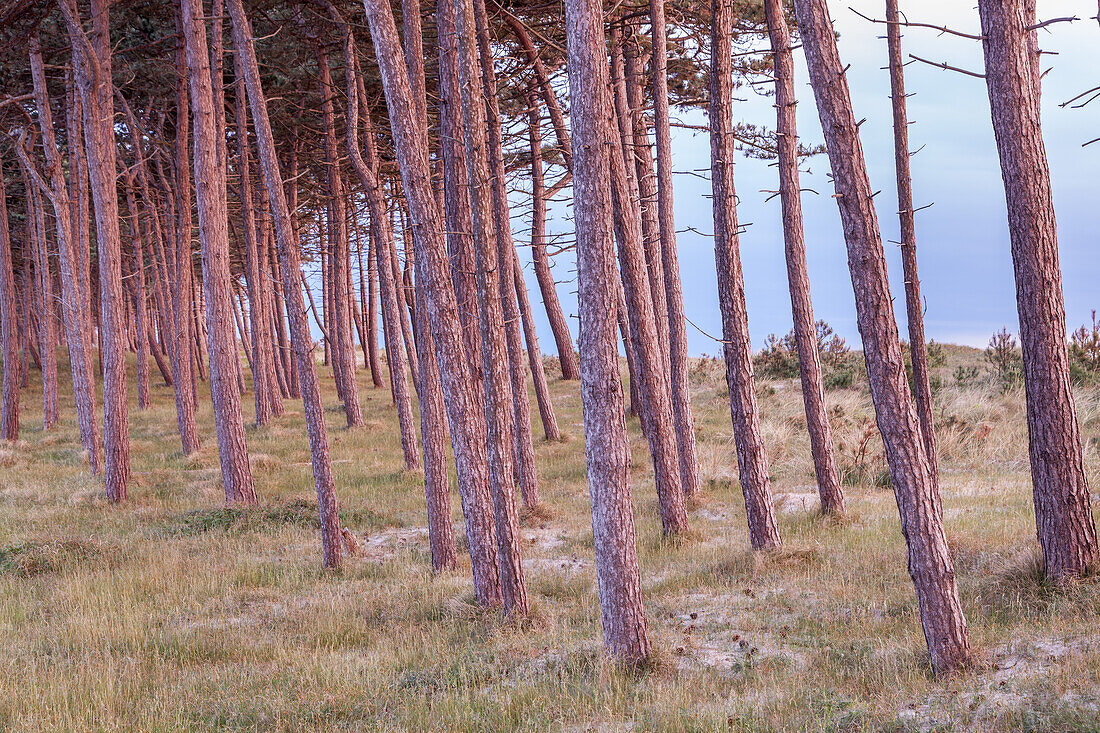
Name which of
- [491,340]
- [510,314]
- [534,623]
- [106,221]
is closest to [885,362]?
[491,340]

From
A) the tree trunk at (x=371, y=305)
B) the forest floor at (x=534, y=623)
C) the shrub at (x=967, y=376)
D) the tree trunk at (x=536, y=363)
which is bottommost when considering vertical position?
the forest floor at (x=534, y=623)

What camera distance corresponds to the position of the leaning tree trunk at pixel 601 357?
6191 mm

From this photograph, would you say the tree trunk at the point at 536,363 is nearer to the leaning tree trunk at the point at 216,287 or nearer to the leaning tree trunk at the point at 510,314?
the leaning tree trunk at the point at 510,314

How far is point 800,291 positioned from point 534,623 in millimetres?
6380

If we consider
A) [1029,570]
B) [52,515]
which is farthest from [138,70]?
[1029,570]

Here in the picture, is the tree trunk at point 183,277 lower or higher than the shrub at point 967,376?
higher

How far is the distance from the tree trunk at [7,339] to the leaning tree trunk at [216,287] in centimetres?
1159

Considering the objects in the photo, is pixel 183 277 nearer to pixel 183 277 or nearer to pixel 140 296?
pixel 183 277

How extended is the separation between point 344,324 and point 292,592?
1511 cm

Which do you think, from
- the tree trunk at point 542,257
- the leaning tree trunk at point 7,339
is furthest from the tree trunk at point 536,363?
the leaning tree trunk at point 7,339

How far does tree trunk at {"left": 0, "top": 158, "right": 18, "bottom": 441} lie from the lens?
2117cm

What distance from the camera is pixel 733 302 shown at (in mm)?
9555

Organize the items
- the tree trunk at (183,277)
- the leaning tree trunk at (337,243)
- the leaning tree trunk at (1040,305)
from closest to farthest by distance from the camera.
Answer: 1. the leaning tree trunk at (1040,305)
2. the leaning tree trunk at (337,243)
3. the tree trunk at (183,277)

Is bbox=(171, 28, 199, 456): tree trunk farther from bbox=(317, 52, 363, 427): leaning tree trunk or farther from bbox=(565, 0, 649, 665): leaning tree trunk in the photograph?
bbox=(565, 0, 649, 665): leaning tree trunk
